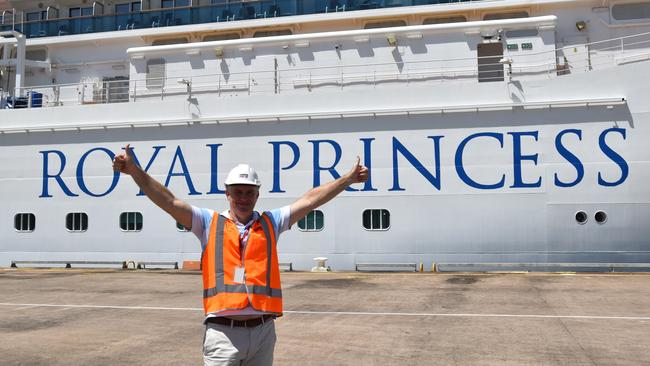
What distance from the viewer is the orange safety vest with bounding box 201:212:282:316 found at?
327 centimetres

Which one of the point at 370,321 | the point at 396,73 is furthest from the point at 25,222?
the point at 370,321

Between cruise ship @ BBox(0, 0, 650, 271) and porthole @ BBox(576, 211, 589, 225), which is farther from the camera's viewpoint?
cruise ship @ BBox(0, 0, 650, 271)

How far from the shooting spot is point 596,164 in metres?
14.0

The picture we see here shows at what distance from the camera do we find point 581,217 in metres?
14.0

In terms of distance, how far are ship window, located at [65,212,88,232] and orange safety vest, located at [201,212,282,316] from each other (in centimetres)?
1483

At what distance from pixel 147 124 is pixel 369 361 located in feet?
41.0

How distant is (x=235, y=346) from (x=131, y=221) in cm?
1420

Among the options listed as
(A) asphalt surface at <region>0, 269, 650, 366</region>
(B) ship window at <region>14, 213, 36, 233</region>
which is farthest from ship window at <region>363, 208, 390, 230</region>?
(B) ship window at <region>14, 213, 36, 233</region>

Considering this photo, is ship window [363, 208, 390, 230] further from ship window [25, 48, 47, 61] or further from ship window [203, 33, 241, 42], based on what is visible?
ship window [25, 48, 47, 61]

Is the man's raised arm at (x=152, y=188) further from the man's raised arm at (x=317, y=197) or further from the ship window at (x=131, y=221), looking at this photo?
the ship window at (x=131, y=221)

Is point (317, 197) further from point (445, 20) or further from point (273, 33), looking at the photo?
point (273, 33)

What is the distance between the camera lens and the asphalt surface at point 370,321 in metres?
6.10

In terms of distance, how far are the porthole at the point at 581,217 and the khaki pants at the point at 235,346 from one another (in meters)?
12.4

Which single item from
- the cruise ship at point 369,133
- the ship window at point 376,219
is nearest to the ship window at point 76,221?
the cruise ship at point 369,133
